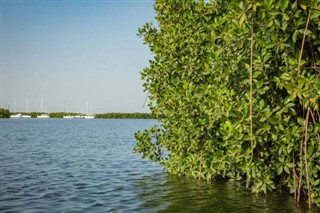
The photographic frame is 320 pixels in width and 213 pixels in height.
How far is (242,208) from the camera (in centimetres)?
1013

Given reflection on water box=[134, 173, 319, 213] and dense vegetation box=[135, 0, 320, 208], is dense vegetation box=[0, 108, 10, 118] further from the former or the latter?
reflection on water box=[134, 173, 319, 213]

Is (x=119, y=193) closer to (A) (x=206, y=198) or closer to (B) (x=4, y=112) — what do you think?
(A) (x=206, y=198)

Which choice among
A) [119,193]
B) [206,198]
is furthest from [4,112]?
[206,198]

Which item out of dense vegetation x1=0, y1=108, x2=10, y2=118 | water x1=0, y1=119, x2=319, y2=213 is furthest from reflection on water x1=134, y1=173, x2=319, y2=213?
dense vegetation x1=0, y1=108, x2=10, y2=118

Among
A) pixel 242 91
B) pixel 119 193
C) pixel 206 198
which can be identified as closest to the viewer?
pixel 242 91

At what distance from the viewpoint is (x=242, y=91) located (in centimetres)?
992

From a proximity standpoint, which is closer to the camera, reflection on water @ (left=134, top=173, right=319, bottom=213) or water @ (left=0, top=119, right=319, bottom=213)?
reflection on water @ (left=134, top=173, right=319, bottom=213)

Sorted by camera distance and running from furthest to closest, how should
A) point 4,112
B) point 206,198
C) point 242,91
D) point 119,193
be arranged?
1. point 4,112
2. point 119,193
3. point 206,198
4. point 242,91

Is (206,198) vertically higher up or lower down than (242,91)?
lower down

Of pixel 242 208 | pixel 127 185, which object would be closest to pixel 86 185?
pixel 127 185

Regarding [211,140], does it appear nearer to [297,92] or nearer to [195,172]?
[195,172]

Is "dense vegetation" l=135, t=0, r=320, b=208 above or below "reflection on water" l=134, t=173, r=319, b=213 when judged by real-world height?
above

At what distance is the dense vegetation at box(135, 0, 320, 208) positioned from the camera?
7.48 metres

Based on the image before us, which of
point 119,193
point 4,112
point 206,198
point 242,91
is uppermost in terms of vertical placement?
point 4,112
